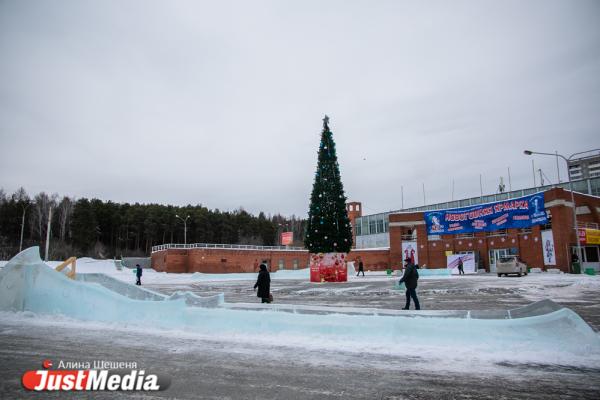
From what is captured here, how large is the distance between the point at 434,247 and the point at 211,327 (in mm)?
45636

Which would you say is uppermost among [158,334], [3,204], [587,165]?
[587,165]

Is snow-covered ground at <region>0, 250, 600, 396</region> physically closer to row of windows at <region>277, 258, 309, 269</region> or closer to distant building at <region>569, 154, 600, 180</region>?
row of windows at <region>277, 258, 309, 269</region>

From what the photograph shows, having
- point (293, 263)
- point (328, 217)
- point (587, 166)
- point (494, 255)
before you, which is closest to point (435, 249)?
point (494, 255)

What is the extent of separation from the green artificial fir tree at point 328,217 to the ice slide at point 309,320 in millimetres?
20491

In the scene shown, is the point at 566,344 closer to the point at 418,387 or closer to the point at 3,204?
Answer: the point at 418,387

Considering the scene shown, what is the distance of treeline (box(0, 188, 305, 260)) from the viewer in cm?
7288

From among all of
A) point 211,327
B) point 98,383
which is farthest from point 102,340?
point 98,383

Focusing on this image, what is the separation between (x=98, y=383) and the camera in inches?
193

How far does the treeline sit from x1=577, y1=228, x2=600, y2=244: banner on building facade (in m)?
70.1

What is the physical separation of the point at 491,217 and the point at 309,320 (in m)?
41.6

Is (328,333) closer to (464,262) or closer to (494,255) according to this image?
(494,255)

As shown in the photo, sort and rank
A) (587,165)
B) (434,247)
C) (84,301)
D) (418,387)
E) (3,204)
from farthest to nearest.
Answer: (587,165) < (3,204) < (434,247) < (84,301) < (418,387)

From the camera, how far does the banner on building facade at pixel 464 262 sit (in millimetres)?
45844

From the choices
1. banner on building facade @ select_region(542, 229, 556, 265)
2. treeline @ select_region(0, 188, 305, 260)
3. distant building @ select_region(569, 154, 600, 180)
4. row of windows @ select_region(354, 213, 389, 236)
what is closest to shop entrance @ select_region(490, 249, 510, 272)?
banner on building facade @ select_region(542, 229, 556, 265)
